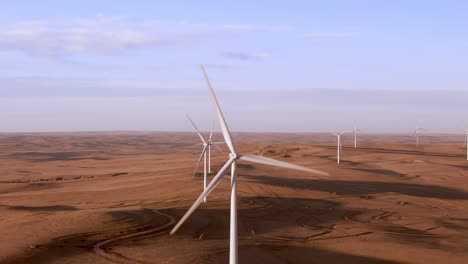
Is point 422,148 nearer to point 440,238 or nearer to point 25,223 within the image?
point 440,238

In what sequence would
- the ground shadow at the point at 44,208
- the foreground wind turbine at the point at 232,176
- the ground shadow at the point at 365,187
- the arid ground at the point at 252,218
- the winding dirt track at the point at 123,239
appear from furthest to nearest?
1. the ground shadow at the point at 365,187
2. the ground shadow at the point at 44,208
3. the arid ground at the point at 252,218
4. the winding dirt track at the point at 123,239
5. the foreground wind turbine at the point at 232,176

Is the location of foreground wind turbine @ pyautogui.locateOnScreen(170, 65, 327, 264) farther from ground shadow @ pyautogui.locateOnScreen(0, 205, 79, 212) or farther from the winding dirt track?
ground shadow @ pyautogui.locateOnScreen(0, 205, 79, 212)

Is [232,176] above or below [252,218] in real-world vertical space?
above

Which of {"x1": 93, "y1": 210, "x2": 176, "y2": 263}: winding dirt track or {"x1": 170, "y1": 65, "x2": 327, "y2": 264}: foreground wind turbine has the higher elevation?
{"x1": 170, "y1": 65, "x2": 327, "y2": 264}: foreground wind turbine

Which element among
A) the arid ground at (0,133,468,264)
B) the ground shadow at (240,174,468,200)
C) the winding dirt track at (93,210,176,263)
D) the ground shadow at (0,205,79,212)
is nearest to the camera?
the winding dirt track at (93,210,176,263)

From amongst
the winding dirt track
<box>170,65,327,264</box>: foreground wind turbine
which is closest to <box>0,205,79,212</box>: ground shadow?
the winding dirt track

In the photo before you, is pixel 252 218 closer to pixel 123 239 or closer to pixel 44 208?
pixel 123 239

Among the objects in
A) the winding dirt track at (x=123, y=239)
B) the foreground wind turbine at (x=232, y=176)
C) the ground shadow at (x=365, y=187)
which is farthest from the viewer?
the ground shadow at (x=365, y=187)

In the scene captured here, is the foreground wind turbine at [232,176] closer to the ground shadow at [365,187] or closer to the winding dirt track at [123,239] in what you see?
the winding dirt track at [123,239]

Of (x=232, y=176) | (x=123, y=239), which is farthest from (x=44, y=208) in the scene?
(x=232, y=176)

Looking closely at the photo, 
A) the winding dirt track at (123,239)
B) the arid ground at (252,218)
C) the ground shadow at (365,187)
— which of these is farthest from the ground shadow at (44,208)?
the ground shadow at (365,187)

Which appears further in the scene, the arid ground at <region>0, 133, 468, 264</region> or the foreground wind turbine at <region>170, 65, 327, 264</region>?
the arid ground at <region>0, 133, 468, 264</region>

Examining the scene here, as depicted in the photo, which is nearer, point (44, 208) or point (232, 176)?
point (232, 176)
